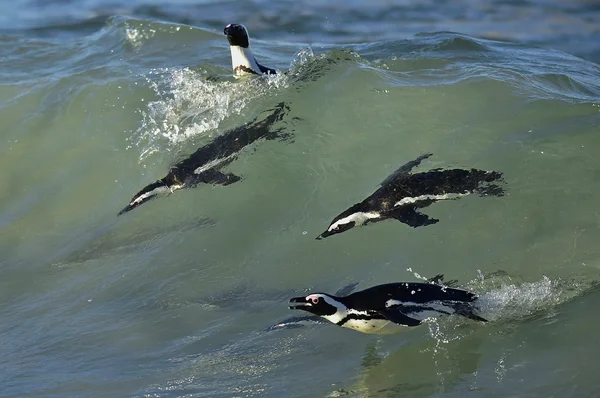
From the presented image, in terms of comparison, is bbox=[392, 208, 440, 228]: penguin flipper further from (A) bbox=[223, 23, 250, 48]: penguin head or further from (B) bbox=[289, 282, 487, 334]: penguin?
(A) bbox=[223, 23, 250, 48]: penguin head

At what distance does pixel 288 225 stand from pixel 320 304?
210 centimetres

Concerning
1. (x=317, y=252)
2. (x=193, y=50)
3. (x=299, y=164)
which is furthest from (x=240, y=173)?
(x=193, y=50)

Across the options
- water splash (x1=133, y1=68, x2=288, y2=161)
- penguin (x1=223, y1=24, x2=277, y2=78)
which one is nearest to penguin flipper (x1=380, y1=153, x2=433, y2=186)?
water splash (x1=133, y1=68, x2=288, y2=161)

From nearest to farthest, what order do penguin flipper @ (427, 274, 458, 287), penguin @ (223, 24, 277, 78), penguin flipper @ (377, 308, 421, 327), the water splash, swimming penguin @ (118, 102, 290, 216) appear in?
penguin flipper @ (377, 308, 421, 327) → penguin flipper @ (427, 274, 458, 287) → swimming penguin @ (118, 102, 290, 216) → the water splash → penguin @ (223, 24, 277, 78)

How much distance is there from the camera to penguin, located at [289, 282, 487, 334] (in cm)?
529

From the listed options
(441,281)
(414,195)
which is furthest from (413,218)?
(441,281)

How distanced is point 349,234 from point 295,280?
0.64m

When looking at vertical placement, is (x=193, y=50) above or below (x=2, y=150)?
above

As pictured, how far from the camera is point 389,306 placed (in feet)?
17.4

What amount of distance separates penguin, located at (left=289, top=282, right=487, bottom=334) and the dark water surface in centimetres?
15

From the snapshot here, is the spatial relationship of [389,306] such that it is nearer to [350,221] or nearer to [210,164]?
[350,221]

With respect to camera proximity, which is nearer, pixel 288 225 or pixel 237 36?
pixel 288 225

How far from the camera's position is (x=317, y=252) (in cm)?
693

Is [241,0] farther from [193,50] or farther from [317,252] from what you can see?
[317,252]
